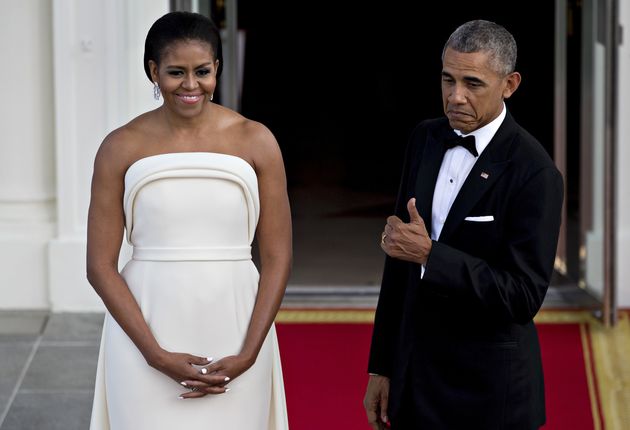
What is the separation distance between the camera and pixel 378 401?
2805 millimetres

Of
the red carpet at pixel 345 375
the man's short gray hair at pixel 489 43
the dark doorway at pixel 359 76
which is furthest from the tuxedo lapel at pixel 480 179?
the dark doorway at pixel 359 76

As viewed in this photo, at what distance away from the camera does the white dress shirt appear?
2.58 metres

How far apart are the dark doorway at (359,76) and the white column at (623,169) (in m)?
4.47

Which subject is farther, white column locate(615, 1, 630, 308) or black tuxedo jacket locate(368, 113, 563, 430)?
white column locate(615, 1, 630, 308)

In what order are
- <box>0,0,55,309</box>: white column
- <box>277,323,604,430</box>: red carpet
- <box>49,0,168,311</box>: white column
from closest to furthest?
1. <box>277,323,604,430</box>: red carpet
2. <box>49,0,168,311</box>: white column
3. <box>0,0,55,309</box>: white column

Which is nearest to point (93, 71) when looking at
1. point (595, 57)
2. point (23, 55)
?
point (23, 55)

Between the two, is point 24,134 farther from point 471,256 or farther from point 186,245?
point 471,256

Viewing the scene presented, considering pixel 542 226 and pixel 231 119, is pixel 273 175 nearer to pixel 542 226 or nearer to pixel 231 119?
pixel 231 119

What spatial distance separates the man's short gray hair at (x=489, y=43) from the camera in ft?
8.19

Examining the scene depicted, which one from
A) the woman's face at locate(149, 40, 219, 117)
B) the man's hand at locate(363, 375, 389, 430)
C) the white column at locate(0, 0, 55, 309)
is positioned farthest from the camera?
the white column at locate(0, 0, 55, 309)

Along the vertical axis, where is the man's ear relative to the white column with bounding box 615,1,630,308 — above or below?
above

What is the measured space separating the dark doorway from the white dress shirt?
27.1 ft

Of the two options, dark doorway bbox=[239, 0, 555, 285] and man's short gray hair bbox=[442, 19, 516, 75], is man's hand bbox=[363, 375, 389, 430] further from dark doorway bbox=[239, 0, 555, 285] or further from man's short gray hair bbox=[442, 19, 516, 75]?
dark doorway bbox=[239, 0, 555, 285]

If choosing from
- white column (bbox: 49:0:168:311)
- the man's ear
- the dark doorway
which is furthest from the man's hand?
the dark doorway
